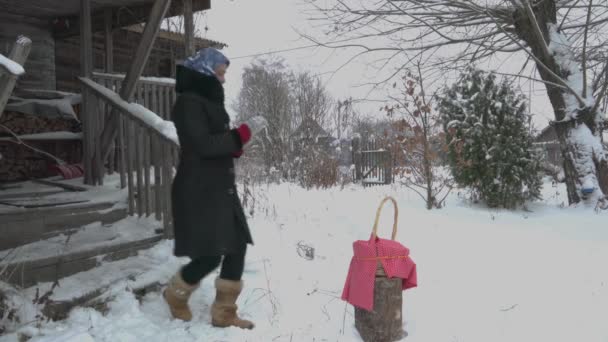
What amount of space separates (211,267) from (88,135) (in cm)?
292

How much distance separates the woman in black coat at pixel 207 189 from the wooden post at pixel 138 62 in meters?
1.89

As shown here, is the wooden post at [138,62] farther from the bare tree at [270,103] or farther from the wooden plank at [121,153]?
the bare tree at [270,103]

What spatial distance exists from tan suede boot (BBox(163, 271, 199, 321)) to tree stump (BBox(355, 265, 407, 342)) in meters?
1.05

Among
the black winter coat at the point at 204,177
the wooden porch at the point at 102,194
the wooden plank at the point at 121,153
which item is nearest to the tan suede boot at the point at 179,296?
the black winter coat at the point at 204,177

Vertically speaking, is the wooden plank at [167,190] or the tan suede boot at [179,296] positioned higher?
the wooden plank at [167,190]

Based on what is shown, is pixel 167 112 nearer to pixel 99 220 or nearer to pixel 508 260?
pixel 99 220

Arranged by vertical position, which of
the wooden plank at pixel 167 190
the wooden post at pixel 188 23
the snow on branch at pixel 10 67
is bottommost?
the wooden plank at pixel 167 190

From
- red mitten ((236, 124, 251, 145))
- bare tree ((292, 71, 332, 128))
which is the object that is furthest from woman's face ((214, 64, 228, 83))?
bare tree ((292, 71, 332, 128))

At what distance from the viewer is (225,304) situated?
275 centimetres

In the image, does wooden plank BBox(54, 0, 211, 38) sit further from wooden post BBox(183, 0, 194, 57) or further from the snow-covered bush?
the snow-covered bush

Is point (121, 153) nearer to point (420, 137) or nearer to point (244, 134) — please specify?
point (244, 134)

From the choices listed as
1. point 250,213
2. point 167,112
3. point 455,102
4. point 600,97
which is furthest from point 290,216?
point 600,97

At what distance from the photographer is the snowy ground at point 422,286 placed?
2785mm

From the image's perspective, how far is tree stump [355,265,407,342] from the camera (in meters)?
2.73
